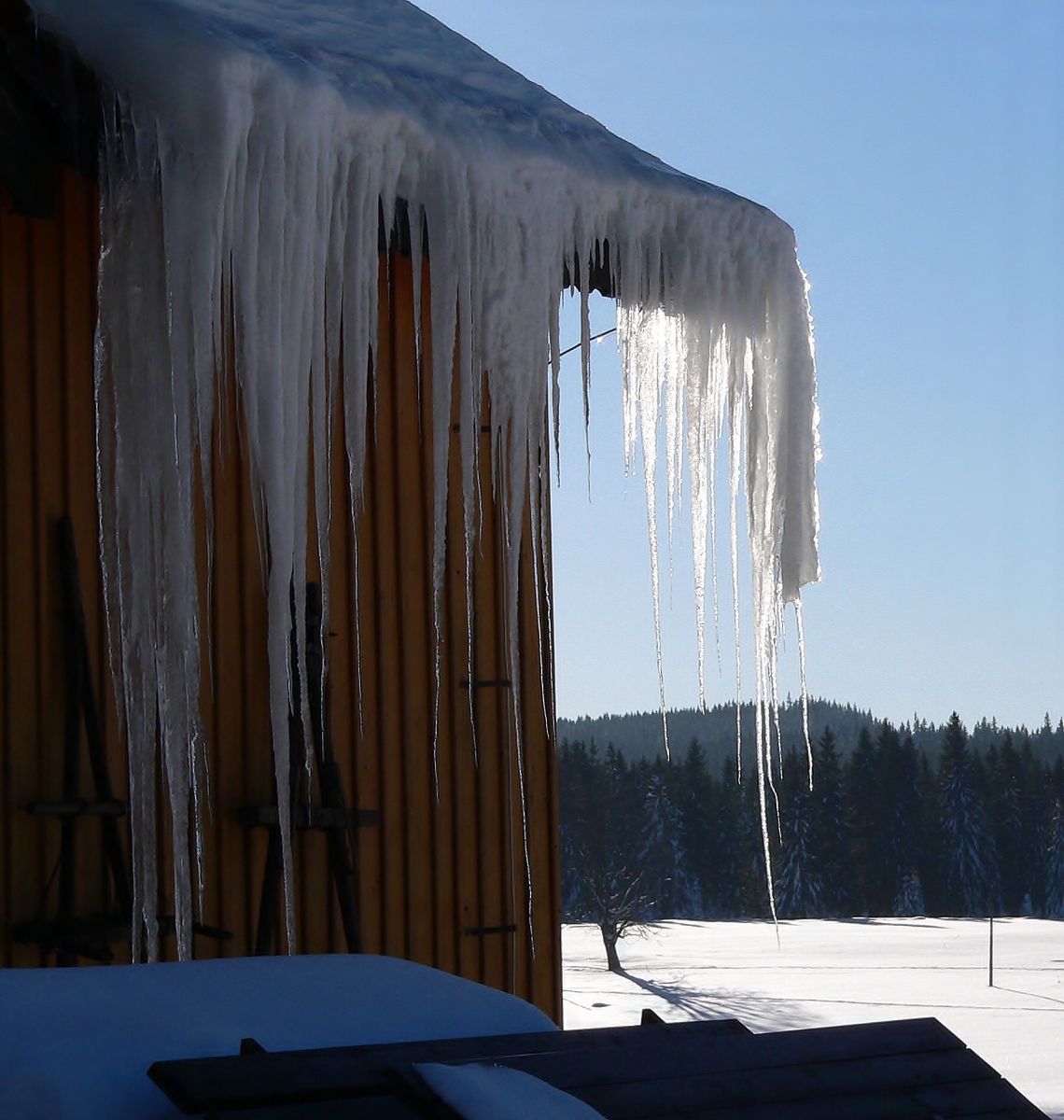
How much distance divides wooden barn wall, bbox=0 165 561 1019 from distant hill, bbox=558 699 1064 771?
207 ft

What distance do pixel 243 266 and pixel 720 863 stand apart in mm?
58531

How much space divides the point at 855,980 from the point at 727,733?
48.5m

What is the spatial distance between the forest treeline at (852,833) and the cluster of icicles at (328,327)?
53483 mm

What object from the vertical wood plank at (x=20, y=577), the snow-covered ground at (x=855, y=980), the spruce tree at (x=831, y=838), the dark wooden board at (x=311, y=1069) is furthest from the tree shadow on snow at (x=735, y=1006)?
the spruce tree at (x=831, y=838)

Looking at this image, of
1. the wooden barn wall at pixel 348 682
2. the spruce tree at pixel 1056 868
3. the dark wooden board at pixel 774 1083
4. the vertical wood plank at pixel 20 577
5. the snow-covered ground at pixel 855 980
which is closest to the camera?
the dark wooden board at pixel 774 1083

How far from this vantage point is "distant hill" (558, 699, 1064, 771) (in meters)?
73.4

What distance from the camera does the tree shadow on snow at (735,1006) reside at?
23264 mm

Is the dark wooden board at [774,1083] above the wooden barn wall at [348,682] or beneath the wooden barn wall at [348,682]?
beneath

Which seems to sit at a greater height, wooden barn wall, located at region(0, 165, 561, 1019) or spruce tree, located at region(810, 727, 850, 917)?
wooden barn wall, located at region(0, 165, 561, 1019)

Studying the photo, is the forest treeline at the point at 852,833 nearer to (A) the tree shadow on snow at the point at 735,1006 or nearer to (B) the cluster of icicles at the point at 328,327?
(A) the tree shadow on snow at the point at 735,1006

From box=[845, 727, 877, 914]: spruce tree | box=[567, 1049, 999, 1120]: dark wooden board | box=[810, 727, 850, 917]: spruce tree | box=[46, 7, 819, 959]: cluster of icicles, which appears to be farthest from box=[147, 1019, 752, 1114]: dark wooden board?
box=[845, 727, 877, 914]: spruce tree

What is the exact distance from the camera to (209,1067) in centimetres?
218

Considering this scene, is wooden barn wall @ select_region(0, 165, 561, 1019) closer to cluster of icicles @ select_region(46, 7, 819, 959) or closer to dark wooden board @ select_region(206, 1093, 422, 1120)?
cluster of icicles @ select_region(46, 7, 819, 959)

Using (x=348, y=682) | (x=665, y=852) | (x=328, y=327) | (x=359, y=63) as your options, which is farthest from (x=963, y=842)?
(x=359, y=63)
